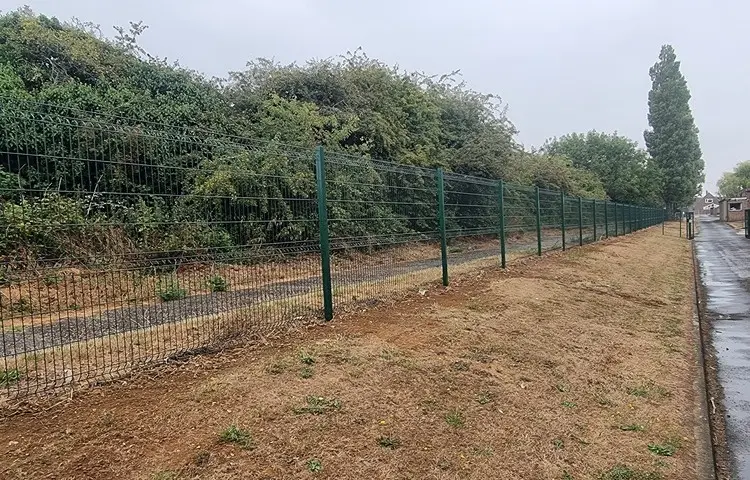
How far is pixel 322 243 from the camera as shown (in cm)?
527

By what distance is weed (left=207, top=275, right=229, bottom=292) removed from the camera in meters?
4.57

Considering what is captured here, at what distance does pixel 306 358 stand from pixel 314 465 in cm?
141

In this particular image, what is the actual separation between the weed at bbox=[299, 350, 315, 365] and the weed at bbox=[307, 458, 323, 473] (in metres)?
1.29

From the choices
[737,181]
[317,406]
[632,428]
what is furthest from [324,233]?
[737,181]

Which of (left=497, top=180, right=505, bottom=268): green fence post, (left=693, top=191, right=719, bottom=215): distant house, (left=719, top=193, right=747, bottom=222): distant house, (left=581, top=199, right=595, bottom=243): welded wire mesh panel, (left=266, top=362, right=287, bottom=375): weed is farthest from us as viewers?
(left=693, top=191, right=719, bottom=215): distant house

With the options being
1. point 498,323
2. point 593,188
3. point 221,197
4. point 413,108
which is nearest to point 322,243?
point 221,197

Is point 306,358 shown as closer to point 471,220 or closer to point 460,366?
point 460,366

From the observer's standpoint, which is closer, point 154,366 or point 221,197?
point 154,366

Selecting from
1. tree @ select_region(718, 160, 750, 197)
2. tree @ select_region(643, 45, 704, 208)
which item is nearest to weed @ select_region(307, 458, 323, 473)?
tree @ select_region(643, 45, 704, 208)

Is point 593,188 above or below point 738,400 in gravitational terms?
above

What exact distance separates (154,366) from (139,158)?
5.12 ft

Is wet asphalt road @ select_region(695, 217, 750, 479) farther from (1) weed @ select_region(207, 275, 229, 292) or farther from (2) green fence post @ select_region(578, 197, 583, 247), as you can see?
(1) weed @ select_region(207, 275, 229, 292)

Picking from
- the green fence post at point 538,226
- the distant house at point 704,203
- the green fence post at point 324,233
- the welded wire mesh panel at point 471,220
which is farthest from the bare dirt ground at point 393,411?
the distant house at point 704,203

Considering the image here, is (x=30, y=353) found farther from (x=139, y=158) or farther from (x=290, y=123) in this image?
(x=290, y=123)
